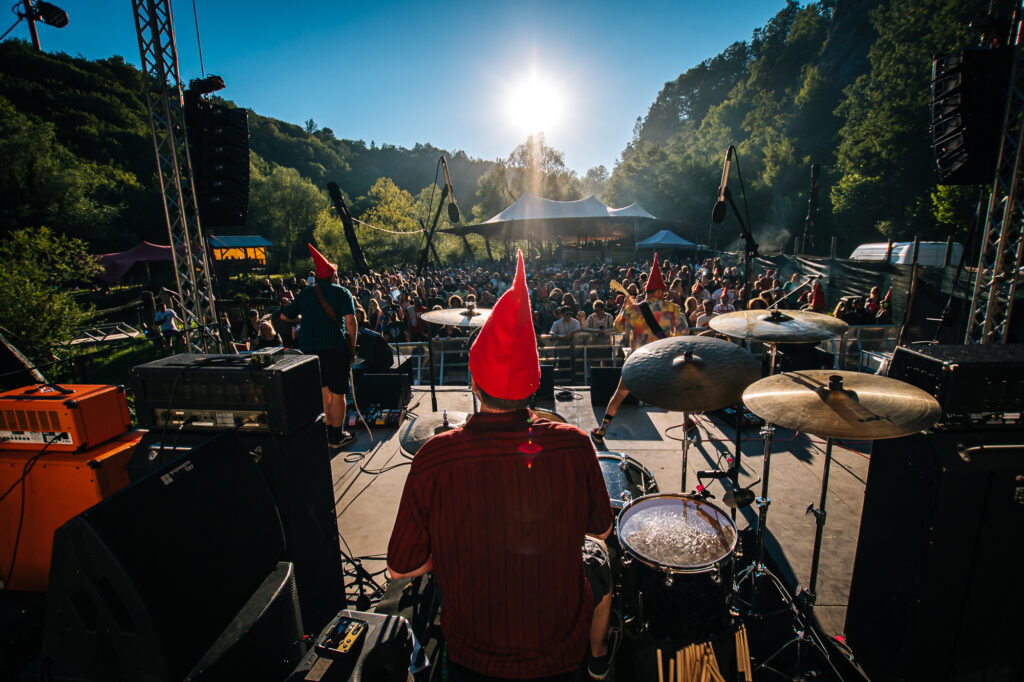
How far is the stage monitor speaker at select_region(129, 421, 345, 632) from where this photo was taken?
225cm

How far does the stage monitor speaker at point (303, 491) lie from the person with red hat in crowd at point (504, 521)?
1.02 m

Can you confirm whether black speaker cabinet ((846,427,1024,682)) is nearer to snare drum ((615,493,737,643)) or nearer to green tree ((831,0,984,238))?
snare drum ((615,493,737,643))

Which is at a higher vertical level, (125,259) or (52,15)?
(52,15)

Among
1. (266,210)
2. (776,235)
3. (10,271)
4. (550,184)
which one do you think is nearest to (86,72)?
(266,210)

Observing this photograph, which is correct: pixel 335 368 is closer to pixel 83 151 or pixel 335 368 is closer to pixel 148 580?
pixel 148 580

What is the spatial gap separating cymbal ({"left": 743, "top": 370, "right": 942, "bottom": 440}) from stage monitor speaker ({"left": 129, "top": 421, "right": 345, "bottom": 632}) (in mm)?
2399

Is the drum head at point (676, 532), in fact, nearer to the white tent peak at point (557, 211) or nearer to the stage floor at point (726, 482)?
the stage floor at point (726, 482)

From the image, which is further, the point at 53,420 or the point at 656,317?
the point at 656,317

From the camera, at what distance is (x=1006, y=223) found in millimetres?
5066

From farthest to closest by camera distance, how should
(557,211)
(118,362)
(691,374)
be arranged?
(557,211)
(118,362)
(691,374)

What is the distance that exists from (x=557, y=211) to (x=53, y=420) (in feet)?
65.5

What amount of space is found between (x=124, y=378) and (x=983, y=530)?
13.9 meters

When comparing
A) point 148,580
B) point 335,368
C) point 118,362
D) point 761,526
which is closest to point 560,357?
point 335,368

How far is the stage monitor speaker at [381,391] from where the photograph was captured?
6.27 metres
